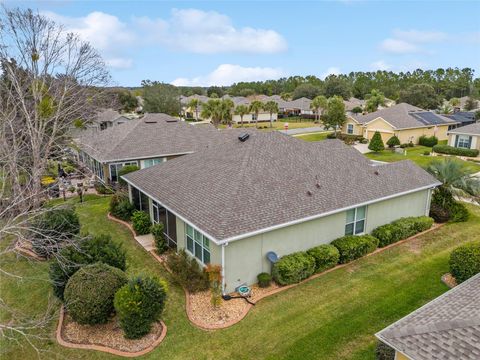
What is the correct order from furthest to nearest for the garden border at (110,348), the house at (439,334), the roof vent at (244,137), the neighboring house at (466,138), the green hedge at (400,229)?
the neighboring house at (466,138) < the roof vent at (244,137) < the green hedge at (400,229) < the garden border at (110,348) < the house at (439,334)

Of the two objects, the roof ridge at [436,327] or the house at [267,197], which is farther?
the house at [267,197]

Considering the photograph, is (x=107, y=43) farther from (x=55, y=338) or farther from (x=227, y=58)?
(x=227, y=58)

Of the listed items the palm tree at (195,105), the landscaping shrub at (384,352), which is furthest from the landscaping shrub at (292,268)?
the palm tree at (195,105)

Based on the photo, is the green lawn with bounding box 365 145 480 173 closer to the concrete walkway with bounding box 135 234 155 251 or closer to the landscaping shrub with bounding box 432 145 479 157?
the landscaping shrub with bounding box 432 145 479 157

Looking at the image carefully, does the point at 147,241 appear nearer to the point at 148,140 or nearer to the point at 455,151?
the point at 148,140

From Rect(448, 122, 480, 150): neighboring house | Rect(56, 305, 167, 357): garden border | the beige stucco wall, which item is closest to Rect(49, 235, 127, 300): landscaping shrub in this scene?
Rect(56, 305, 167, 357): garden border

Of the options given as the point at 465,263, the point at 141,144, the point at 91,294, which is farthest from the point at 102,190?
the point at 465,263

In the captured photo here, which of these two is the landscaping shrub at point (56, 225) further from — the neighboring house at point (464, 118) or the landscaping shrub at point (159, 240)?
the neighboring house at point (464, 118)
